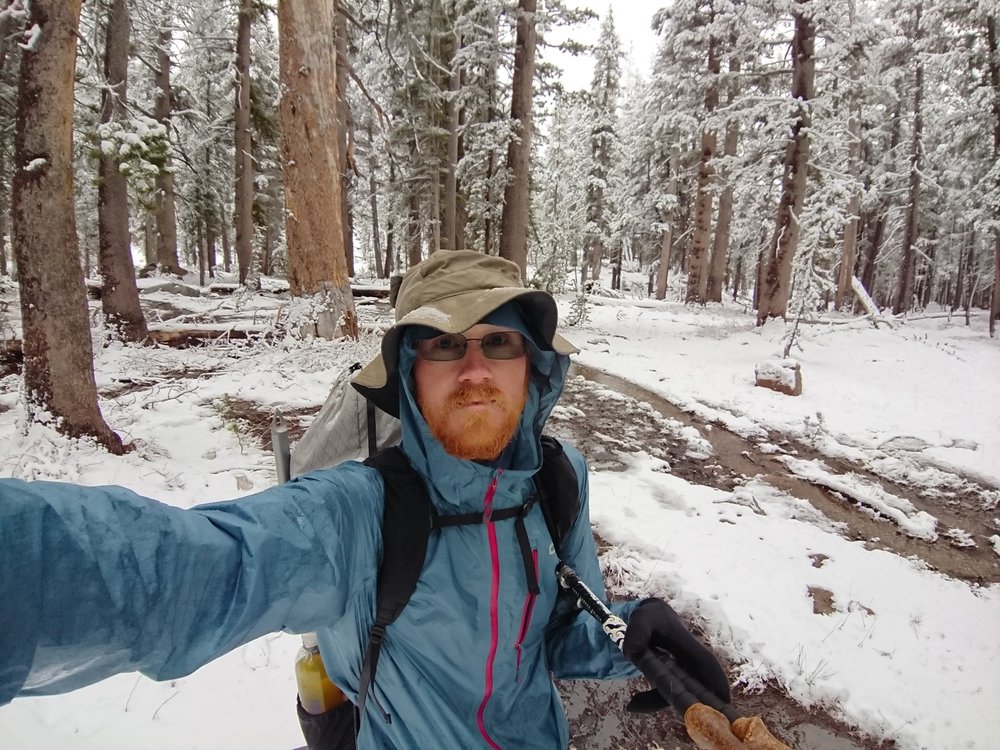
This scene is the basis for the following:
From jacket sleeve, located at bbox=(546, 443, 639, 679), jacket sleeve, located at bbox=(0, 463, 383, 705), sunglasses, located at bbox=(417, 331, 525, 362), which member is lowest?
jacket sleeve, located at bbox=(546, 443, 639, 679)

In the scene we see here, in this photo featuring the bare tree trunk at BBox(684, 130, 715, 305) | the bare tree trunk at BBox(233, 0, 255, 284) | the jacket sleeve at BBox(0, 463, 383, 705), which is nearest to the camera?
the jacket sleeve at BBox(0, 463, 383, 705)

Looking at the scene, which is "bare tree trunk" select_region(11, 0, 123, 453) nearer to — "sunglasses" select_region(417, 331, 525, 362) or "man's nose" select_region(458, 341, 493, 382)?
"sunglasses" select_region(417, 331, 525, 362)

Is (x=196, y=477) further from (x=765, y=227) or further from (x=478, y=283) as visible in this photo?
(x=765, y=227)

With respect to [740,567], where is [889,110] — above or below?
above

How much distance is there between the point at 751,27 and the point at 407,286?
1758cm

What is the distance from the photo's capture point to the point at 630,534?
4.54 meters

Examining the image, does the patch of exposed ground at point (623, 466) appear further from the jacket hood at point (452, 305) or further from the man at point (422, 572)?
the jacket hood at point (452, 305)

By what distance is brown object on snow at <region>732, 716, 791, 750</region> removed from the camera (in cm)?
88

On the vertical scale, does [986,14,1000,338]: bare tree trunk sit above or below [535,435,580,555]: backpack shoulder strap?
above

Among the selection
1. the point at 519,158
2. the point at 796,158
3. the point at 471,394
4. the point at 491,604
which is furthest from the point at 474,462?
the point at 796,158

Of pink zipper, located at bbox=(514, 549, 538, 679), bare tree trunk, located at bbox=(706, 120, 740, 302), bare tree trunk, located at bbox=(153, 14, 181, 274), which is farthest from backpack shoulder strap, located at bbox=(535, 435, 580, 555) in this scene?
bare tree trunk, located at bbox=(706, 120, 740, 302)

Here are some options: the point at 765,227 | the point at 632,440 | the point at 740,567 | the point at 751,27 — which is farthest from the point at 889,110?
the point at 740,567

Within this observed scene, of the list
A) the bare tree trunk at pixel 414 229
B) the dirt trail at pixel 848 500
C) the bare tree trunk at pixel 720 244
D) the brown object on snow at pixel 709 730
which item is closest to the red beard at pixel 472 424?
the brown object on snow at pixel 709 730

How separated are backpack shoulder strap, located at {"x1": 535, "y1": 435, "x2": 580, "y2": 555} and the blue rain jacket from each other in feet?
0.20
